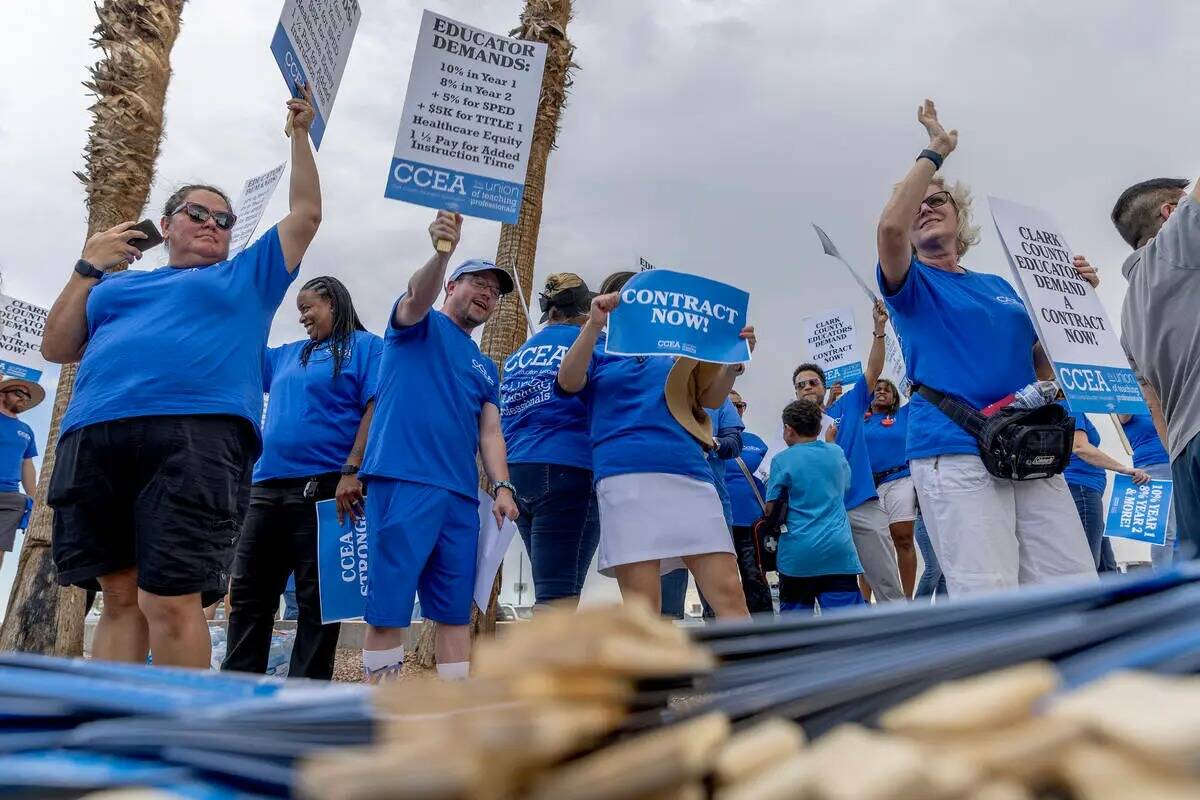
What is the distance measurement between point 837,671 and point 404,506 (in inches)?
113

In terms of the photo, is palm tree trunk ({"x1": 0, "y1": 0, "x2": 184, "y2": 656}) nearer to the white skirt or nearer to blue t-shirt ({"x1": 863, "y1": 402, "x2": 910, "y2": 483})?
the white skirt

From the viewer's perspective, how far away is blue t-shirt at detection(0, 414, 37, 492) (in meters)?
7.63

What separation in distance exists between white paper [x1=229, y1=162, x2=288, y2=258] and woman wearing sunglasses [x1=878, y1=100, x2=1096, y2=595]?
2822mm

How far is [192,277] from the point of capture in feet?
9.95

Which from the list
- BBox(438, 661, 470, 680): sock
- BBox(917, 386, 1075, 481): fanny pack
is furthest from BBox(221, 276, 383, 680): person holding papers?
BBox(917, 386, 1075, 481): fanny pack

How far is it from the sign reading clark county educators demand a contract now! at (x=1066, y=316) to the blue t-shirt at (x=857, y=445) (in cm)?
255

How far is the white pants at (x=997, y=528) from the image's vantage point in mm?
2943

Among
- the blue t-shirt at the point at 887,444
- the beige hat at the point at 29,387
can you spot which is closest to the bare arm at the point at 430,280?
the blue t-shirt at the point at 887,444

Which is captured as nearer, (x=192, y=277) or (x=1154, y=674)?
(x=1154, y=674)

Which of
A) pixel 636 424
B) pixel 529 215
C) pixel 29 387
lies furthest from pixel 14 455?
pixel 636 424

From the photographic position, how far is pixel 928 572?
6.14 meters

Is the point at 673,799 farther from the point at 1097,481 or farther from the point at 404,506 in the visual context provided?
the point at 1097,481

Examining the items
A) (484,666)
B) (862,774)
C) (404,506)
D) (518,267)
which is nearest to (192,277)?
(404,506)

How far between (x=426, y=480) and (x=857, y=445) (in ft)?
12.3
